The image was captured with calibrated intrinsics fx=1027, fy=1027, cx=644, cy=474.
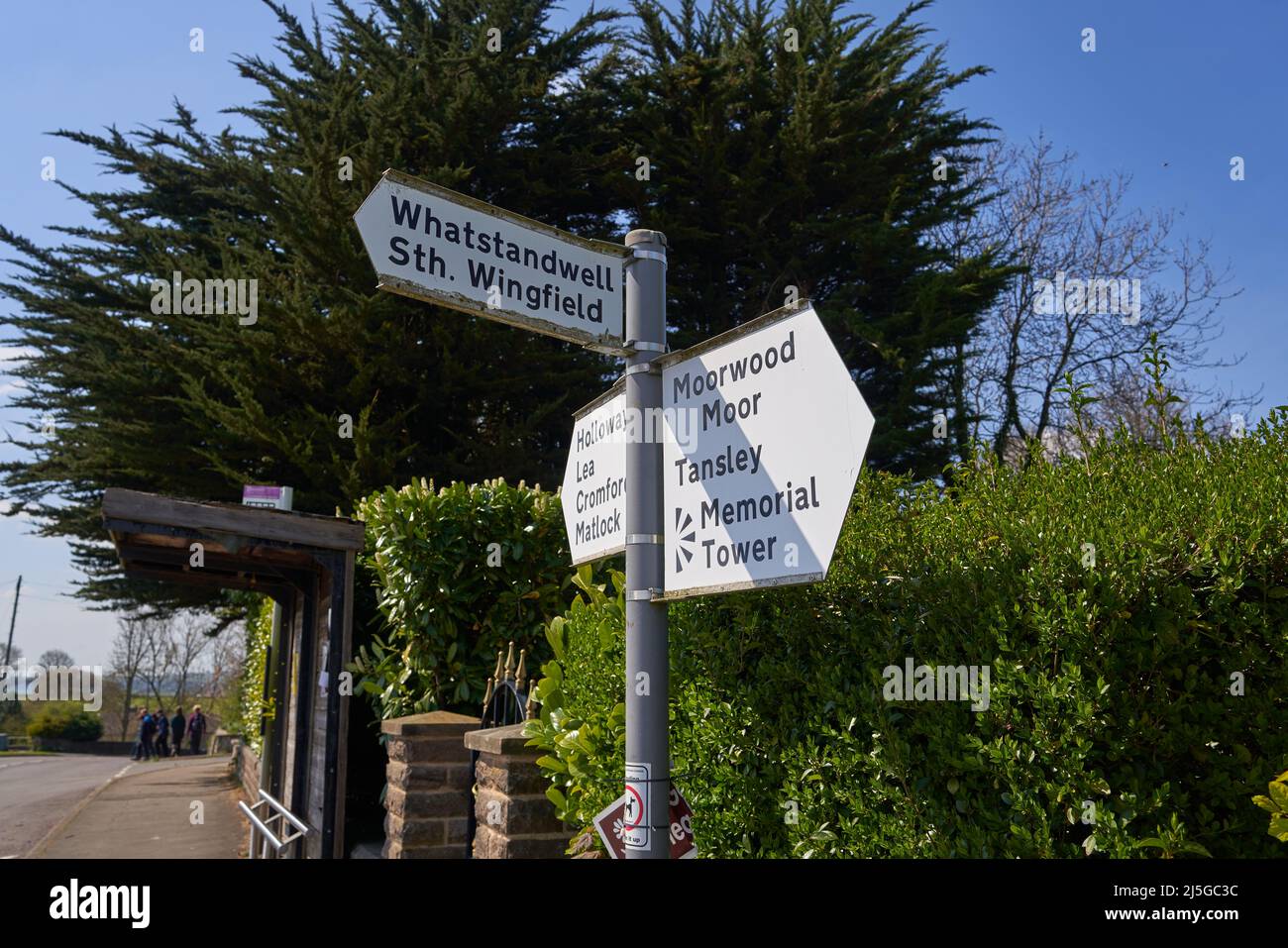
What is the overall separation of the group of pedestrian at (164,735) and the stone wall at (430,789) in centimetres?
3194

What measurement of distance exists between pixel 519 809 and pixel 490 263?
9.77ft

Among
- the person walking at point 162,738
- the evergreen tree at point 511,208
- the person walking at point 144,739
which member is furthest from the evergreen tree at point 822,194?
the person walking at point 162,738

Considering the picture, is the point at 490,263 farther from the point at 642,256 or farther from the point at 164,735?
the point at 164,735

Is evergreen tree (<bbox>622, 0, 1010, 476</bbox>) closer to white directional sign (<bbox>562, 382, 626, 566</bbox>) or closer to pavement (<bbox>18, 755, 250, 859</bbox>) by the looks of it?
pavement (<bbox>18, 755, 250, 859</bbox>)

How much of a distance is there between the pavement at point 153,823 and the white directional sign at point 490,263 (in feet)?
25.7

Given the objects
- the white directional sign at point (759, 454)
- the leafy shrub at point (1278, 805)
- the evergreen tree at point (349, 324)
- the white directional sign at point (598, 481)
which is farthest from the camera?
the evergreen tree at point (349, 324)

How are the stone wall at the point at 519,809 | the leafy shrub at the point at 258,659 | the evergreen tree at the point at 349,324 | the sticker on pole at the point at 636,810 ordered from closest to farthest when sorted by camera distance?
the sticker on pole at the point at 636,810 < the stone wall at the point at 519,809 < the leafy shrub at the point at 258,659 < the evergreen tree at the point at 349,324

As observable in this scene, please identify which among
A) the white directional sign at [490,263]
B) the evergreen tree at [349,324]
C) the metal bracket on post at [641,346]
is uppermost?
the evergreen tree at [349,324]

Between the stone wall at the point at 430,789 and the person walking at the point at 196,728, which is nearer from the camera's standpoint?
the stone wall at the point at 430,789

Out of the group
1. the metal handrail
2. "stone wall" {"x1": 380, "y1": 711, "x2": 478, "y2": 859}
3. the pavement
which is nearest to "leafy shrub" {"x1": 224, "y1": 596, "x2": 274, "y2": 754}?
the pavement

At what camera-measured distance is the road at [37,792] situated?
44.7ft

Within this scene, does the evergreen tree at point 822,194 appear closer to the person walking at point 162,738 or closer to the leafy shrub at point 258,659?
the leafy shrub at point 258,659

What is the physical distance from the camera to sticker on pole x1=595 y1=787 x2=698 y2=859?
9.84ft

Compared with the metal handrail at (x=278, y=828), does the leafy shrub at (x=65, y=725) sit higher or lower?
lower
